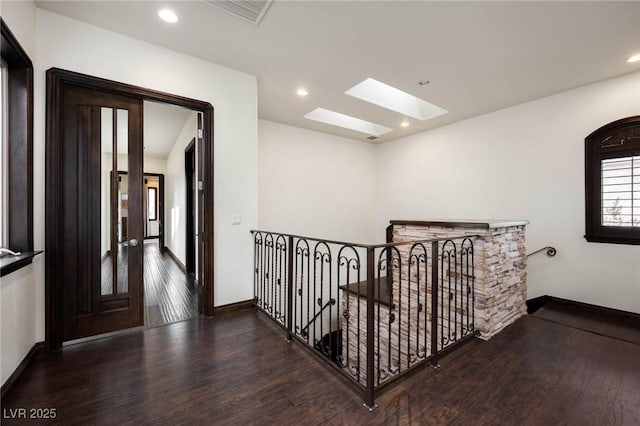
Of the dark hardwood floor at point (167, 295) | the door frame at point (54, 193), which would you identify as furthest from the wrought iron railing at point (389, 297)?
the door frame at point (54, 193)

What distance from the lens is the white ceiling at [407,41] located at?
7.54 ft

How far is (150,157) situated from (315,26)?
7538mm

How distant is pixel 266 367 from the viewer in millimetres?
2092

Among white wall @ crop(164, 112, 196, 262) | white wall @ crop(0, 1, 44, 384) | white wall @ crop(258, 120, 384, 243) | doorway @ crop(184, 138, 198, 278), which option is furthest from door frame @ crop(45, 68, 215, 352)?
white wall @ crop(258, 120, 384, 243)

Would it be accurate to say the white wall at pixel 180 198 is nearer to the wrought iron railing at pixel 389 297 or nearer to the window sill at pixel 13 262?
the wrought iron railing at pixel 389 297

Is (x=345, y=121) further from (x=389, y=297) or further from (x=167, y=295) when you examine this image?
(x=167, y=295)

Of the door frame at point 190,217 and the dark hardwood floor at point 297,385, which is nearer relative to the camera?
the dark hardwood floor at point 297,385

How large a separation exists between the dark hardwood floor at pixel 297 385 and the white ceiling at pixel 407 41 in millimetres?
2999

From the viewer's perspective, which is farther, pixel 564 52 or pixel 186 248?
pixel 186 248

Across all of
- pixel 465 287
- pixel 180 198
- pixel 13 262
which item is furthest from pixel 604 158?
pixel 180 198

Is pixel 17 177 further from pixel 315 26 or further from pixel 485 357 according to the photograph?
pixel 485 357

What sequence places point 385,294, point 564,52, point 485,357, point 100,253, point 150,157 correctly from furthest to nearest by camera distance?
point 150,157
point 385,294
point 564,52
point 100,253
point 485,357

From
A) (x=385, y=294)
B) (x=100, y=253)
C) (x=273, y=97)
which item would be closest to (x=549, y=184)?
(x=385, y=294)

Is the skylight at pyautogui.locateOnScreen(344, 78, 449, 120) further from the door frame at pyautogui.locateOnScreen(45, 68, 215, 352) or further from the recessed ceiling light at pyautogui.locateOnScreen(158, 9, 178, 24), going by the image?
the door frame at pyautogui.locateOnScreen(45, 68, 215, 352)
